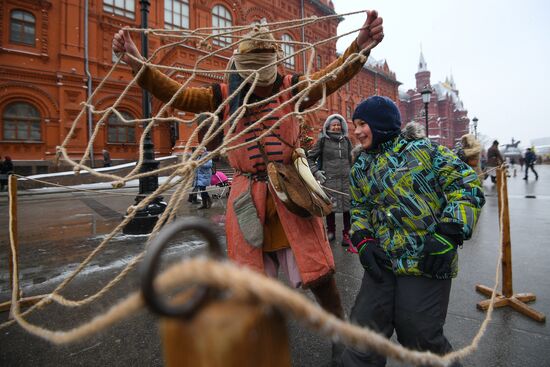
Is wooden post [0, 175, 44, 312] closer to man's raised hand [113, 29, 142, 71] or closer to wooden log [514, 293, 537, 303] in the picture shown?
man's raised hand [113, 29, 142, 71]

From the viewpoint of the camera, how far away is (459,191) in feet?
4.69

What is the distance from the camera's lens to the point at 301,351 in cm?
193

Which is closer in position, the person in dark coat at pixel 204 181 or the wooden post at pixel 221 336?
the wooden post at pixel 221 336

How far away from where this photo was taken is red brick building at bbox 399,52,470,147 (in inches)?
2254

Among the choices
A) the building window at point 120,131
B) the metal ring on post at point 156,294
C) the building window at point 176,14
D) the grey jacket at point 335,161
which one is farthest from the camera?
the building window at point 176,14

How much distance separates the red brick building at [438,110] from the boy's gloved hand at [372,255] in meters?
57.9

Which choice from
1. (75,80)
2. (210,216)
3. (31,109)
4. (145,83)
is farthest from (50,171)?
(145,83)

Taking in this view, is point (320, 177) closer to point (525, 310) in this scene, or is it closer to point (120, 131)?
point (525, 310)

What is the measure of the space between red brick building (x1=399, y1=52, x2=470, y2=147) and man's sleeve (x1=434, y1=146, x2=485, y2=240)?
57764 millimetres

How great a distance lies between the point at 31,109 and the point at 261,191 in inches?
803

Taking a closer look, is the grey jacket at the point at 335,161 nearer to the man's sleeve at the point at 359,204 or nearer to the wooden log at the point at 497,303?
the wooden log at the point at 497,303

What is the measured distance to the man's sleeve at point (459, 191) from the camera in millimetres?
1357

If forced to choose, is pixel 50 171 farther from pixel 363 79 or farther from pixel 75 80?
pixel 363 79

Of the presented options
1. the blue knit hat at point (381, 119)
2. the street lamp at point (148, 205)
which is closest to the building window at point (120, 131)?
the street lamp at point (148, 205)
